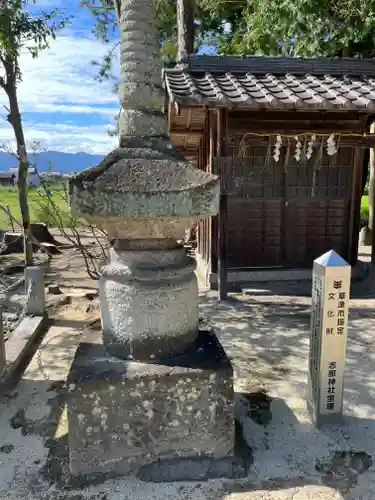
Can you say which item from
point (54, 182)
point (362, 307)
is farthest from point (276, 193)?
point (54, 182)

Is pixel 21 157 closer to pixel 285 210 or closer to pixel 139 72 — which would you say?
pixel 285 210

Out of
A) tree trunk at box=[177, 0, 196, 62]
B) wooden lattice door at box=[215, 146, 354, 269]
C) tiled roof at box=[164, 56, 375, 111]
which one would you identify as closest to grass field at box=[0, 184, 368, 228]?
tiled roof at box=[164, 56, 375, 111]

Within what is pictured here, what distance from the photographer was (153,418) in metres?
2.77

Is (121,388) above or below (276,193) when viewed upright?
below

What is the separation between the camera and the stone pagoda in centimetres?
265

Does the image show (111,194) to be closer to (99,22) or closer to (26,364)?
(26,364)

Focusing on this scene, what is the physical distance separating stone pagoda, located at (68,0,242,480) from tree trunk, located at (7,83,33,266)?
5862 millimetres

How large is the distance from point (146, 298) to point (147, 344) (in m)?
0.32

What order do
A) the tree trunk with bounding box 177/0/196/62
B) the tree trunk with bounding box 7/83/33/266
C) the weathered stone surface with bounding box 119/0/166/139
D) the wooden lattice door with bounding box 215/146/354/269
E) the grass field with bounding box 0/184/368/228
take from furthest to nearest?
the tree trunk with bounding box 177/0/196/62
the tree trunk with bounding box 7/83/33/266
the wooden lattice door with bounding box 215/146/354/269
the grass field with bounding box 0/184/368/228
the weathered stone surface with bounding box 119/0/166/139

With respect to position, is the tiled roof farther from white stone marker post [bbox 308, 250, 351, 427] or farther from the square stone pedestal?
the square stone pedestal

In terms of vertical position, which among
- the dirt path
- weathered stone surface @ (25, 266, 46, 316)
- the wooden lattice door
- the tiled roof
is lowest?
the dirt path

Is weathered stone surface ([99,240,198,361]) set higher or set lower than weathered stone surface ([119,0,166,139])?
lower

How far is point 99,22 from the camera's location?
56.5ft

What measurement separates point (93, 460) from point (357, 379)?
280 cm
